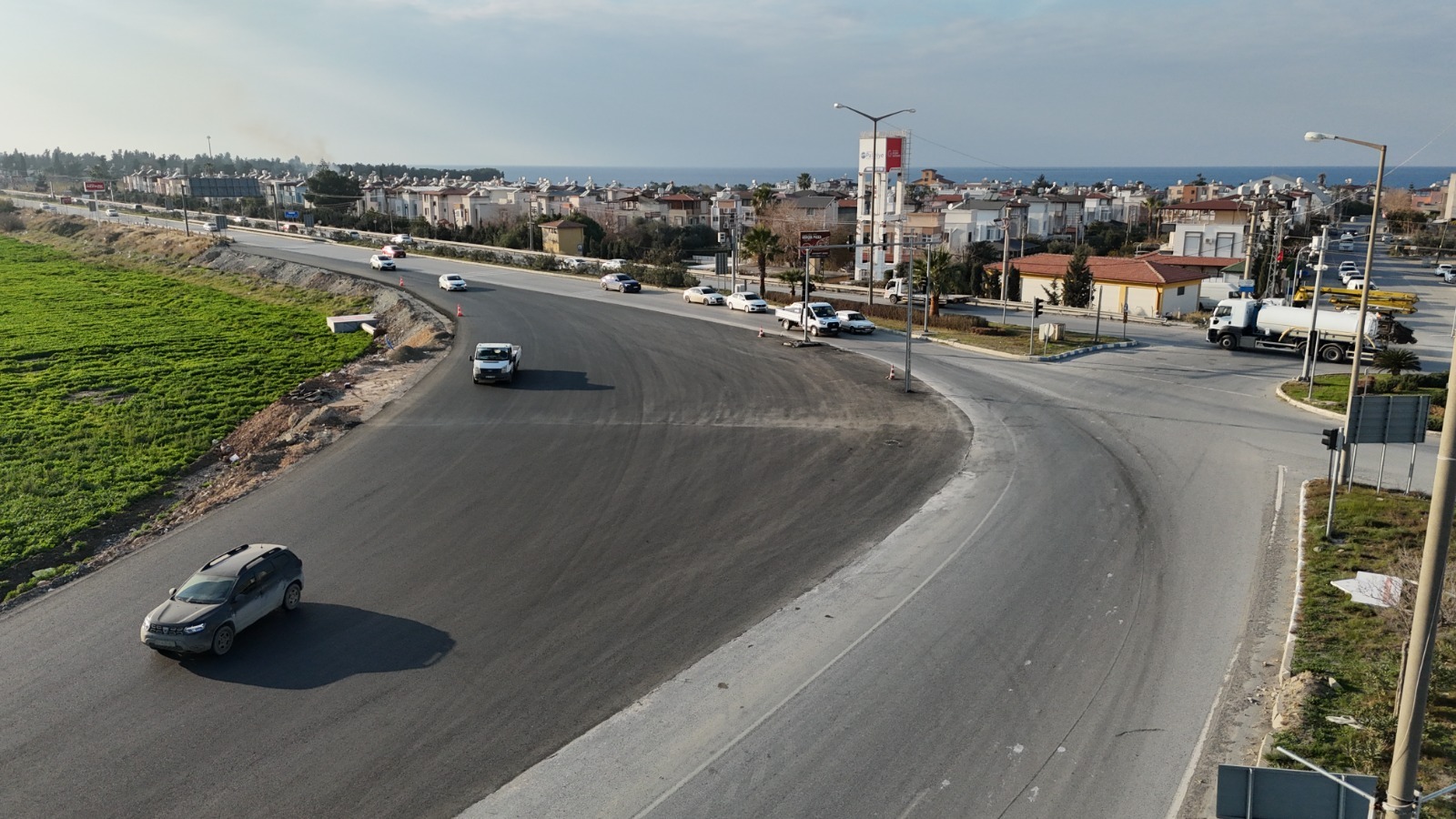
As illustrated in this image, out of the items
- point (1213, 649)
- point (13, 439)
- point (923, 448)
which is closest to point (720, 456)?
point (923, 448)

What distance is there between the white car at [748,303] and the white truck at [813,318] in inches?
206

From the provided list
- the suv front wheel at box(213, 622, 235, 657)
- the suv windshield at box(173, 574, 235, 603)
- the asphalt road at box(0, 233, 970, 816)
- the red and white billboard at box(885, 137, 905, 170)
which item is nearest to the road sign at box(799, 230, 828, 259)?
the asphalt road at box(0, 233, 970, 816)

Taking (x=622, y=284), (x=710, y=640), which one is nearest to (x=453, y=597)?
(x=710, y=640)

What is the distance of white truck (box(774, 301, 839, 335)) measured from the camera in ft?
157

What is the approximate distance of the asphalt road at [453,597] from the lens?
1288 cm

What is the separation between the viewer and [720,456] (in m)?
26.9

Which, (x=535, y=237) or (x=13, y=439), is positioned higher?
(x=535, y=237)

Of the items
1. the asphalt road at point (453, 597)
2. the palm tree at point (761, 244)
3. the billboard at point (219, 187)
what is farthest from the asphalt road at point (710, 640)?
the billboard at point (219, 187)

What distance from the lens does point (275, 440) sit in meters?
29.8

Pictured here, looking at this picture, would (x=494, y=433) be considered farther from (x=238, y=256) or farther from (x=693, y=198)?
(x=693, y=198)

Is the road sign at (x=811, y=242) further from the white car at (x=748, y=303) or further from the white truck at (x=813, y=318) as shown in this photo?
the white car at (x=748, y=303)

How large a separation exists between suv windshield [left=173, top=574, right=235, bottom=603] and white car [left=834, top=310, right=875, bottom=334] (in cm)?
3603

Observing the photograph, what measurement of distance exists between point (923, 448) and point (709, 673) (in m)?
14.5

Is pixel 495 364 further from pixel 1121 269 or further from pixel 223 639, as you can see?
pixel 1121 269
